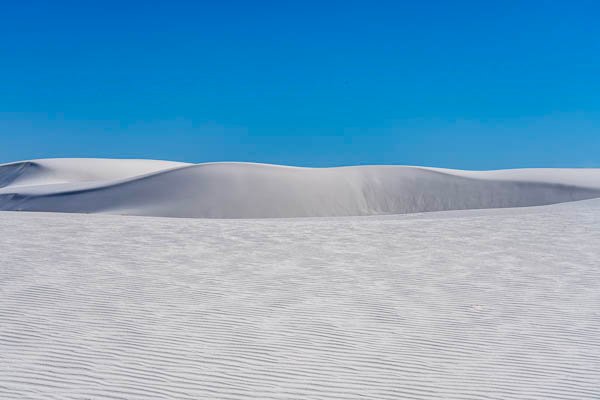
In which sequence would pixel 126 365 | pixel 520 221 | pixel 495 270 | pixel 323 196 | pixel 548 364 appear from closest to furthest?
pixel 126 365
pixel 548 364
pixel 495 270
pixel 520 221
pixel 323 196

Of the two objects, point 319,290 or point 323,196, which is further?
point 323,196

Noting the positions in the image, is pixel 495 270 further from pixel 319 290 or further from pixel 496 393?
pixel 496 393

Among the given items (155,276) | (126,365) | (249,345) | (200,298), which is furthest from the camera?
(155,276)

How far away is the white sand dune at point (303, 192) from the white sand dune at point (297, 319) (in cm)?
2638

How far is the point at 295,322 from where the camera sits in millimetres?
7785

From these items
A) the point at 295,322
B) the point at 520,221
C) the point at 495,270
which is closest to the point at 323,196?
the point at 520,221

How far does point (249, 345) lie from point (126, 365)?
4.49ft

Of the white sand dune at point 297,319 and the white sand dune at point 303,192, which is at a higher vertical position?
the white sand dune at point 303,192

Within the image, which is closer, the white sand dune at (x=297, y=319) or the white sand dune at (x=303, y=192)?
the white sand dune at (x=297, y=319)

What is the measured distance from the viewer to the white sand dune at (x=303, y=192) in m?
41.6

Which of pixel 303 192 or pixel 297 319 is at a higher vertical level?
pixel 303 192

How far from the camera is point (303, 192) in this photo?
147 feet

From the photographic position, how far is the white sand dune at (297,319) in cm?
568

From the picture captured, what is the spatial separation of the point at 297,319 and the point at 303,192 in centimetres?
3703
